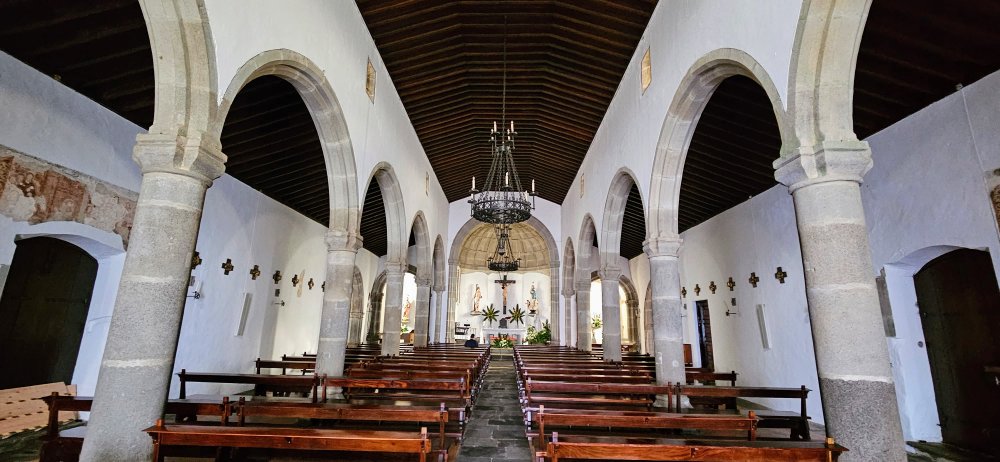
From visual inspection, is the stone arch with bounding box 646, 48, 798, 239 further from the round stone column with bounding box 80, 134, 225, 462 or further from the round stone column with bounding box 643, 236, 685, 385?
the round stone column with bounding box 80, 134, 225, 462

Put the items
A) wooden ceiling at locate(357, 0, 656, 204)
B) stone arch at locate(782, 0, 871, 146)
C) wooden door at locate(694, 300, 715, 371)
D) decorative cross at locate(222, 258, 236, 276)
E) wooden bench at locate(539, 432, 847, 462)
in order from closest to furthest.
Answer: wooden bench at locate(539, 432, 847, 462) → stone arch at locate(782, 0, 871, 146) → wooden ceiling at locate(357, 0, 656, 204) → decorative cross at locate(222, 258, 236, 276) → wooden door at locate(694, 300, 715, 371)

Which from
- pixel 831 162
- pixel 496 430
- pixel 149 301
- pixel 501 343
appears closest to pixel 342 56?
pixel 149 301

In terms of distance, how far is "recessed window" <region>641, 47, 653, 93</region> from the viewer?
24.2ft

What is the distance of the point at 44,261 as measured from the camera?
587 cm

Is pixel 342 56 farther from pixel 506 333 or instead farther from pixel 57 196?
pixel 506 333

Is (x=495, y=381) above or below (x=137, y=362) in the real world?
below

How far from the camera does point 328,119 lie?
640cm

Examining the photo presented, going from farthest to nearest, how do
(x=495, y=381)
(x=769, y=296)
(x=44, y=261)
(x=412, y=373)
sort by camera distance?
(x=495, y=381) < (x=769, y=296) < (x=412, y=373) < (x=44, y=261)

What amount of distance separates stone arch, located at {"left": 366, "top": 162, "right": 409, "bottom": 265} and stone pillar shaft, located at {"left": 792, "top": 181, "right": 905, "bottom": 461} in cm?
766

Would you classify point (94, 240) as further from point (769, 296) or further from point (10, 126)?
point (769, 296)

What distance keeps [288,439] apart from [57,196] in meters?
4.98

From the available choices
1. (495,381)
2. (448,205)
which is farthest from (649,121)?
(448,205)

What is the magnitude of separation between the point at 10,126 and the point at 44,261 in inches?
79.8

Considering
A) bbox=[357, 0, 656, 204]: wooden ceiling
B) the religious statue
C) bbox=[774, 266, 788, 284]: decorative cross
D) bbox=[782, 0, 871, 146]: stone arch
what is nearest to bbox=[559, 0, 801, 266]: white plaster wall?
bbox=[782, 0, 871, 146]: stone arch
